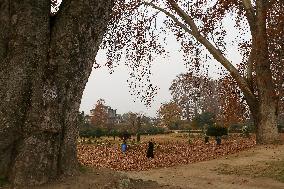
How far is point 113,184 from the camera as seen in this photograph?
5566 millimetres

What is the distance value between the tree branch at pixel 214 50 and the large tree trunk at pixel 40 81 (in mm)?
14275

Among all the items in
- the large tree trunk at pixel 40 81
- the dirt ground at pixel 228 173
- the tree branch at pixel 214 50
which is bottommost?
→ the dirt ground at pixel 228 173

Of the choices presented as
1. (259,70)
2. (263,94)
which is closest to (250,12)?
(259,70)

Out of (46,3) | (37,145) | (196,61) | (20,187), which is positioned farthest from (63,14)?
(196,61)

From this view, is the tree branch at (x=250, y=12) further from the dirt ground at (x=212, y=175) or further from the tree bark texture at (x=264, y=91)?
the dirt ground at (x=212, y=175)

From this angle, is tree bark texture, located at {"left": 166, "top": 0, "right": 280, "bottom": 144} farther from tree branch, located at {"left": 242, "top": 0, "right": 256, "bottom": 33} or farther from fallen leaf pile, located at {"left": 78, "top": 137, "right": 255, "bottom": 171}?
fallen leaf pile, located at {"left": 78, "top": 137, "right": 255, "bottom": 171}

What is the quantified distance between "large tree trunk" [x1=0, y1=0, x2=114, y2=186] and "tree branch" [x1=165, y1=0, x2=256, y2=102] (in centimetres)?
1427

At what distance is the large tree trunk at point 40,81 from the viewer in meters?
5.00

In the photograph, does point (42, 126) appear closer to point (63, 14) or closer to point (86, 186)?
point (86, 186)

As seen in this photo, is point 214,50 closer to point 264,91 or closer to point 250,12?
point 250,12

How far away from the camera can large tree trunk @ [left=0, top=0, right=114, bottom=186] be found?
5000 millimetres

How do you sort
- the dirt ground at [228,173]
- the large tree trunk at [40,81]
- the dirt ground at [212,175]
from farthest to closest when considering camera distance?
the dirt ground at [228,173] < the dirt ground at [212,175] < the large tree trunk at [40,81]

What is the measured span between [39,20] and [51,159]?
77.3 inches

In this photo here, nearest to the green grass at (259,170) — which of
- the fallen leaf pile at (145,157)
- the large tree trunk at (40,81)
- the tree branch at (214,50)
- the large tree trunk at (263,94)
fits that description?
the fallen leaf pile at (145,157)
